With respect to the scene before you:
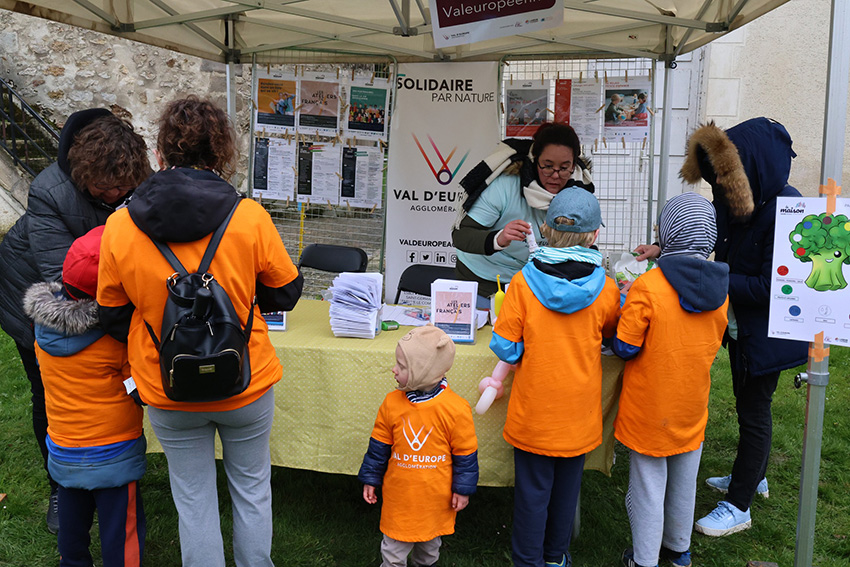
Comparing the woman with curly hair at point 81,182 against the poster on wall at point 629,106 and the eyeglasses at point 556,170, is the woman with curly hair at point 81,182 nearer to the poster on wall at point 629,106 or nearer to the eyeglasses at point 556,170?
the eyeglasses at point 556,170

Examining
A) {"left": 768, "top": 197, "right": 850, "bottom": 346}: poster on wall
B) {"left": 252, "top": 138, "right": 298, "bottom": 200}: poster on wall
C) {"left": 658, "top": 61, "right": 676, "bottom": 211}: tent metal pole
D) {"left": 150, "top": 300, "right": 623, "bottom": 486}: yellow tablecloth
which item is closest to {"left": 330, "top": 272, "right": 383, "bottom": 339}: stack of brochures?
{"left": 150, "top": 300, "right": 623, "bottom": 486}: yellow tablecloth

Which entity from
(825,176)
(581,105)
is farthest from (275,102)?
(825,176)

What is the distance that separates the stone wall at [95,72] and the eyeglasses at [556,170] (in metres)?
5.55

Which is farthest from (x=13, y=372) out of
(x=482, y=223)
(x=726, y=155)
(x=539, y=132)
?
(x=726, y=155)

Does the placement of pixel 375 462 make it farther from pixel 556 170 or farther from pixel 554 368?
pixel 556 170

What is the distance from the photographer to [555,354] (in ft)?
7.68

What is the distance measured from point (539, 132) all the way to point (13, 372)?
13.6 feet

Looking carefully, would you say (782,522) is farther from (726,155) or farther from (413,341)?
(413,341)

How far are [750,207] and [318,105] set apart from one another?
10.4ft

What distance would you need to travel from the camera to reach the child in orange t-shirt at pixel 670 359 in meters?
2.35

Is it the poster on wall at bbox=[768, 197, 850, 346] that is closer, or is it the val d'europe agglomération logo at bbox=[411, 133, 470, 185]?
the poster on wall at bbox=[768, 197, 850, 346]

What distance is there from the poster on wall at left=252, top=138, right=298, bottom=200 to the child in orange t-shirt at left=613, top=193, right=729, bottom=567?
3125 millimetres

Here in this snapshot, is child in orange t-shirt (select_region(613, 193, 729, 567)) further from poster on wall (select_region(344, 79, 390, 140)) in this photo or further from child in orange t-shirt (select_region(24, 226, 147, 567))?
poster on wall (select_region(344, 79, 390, 140))

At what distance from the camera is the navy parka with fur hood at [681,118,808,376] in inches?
103
